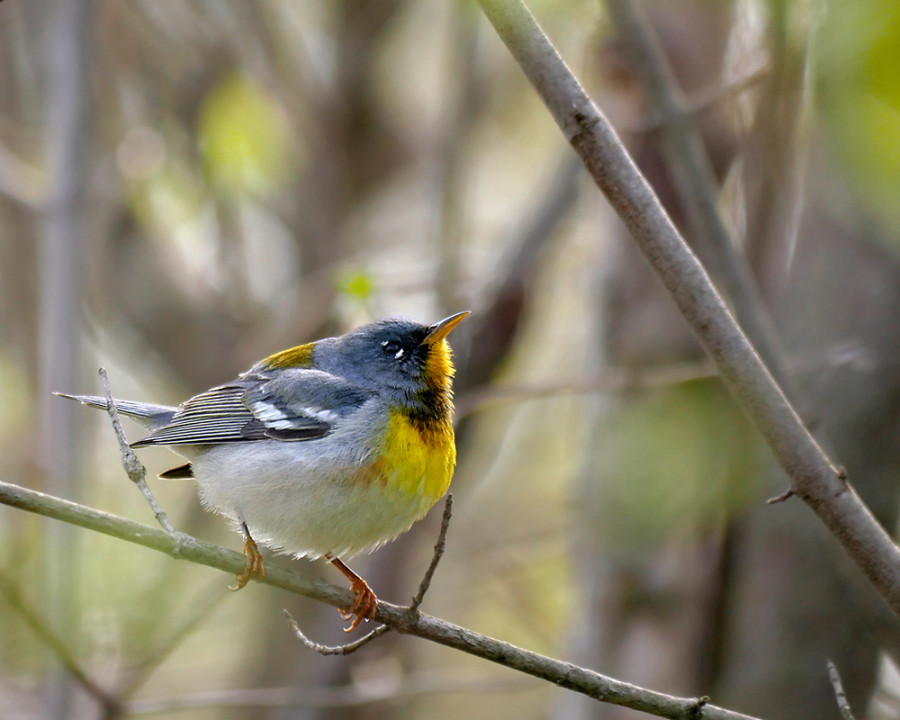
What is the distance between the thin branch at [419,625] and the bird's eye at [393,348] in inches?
51.4

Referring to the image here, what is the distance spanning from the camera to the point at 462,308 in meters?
5.70

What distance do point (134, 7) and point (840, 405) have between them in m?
5.50

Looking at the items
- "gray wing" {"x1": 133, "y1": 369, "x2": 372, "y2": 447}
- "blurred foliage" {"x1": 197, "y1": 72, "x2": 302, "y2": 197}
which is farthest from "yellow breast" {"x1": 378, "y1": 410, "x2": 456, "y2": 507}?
"blurred foliage" {"x1": 197, "y1": 72, "x2": 302, "y2": 197}

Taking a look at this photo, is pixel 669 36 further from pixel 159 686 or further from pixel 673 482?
pixel 159 686

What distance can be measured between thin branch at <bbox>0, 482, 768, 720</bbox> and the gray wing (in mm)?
882

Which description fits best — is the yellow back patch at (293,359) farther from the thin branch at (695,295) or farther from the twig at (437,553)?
the thin branch at (695,295)

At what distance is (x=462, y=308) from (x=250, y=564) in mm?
3139

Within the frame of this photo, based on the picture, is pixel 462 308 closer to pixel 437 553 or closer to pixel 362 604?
pixel 362 604

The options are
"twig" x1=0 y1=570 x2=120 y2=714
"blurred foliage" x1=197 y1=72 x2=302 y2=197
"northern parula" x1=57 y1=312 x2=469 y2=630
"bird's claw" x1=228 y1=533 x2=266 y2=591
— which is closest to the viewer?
"bird's claw" x1=228 y1=533 x2=266 y2=591

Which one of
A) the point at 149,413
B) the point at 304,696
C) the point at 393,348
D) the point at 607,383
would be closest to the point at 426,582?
the point at 393,348

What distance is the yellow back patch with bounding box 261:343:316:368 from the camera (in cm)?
397

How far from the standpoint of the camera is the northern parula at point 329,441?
3.26 metres

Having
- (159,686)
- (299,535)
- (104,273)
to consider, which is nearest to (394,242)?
(104,273)

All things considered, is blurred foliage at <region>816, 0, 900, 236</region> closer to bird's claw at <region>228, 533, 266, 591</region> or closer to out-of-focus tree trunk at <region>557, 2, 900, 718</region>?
out-of-focus tree trunk at <region>557, 2, 900, 718</region>
